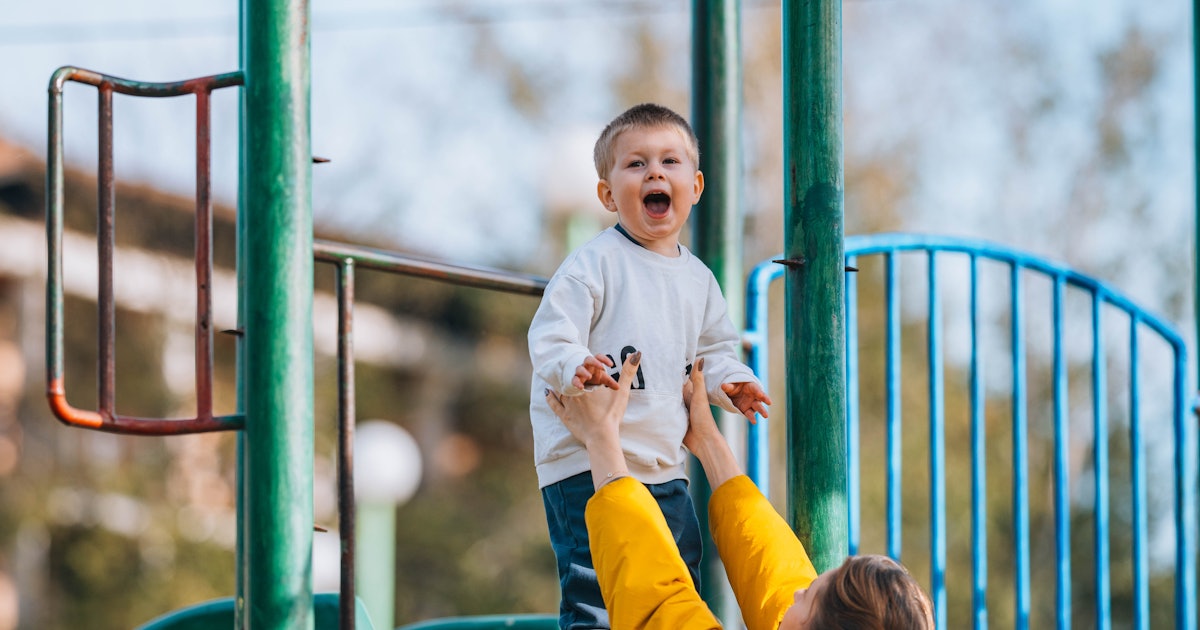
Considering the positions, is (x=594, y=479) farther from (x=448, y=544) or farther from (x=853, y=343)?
(x=448, y=544)

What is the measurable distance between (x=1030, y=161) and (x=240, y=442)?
1215cm

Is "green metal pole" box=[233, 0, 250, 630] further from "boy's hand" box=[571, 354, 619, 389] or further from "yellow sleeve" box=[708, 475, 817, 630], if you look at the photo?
"yellow sleeve" box=[708, 475, 817, 630]

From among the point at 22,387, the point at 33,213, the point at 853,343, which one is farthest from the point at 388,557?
the point at 33,213

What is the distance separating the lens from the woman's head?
1.87 m

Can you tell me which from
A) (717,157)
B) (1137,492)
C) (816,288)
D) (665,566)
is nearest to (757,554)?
(665,566)

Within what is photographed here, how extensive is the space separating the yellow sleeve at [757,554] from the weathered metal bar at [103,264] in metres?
0.76

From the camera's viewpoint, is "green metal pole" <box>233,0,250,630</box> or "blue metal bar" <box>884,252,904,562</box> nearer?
"green metal pole" <box>233,0,250,630</box>

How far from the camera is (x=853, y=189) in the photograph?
505 inches

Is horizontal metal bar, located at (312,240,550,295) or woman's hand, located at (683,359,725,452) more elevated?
horizontal metal bar, located at (312,240,550,295)

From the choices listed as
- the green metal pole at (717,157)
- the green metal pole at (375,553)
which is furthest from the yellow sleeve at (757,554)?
the green metal pole at (375,553)

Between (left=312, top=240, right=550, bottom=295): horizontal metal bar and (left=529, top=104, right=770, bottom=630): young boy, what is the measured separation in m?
0.37

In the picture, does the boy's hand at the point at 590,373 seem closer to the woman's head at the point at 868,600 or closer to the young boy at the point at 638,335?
the young boy at the point at 638,335

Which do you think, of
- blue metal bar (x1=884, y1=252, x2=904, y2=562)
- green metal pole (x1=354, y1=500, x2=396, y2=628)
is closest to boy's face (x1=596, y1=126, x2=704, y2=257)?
blue metal bar (x1=884, y1=252, x2=904, y2=562)

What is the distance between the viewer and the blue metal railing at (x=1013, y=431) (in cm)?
288
